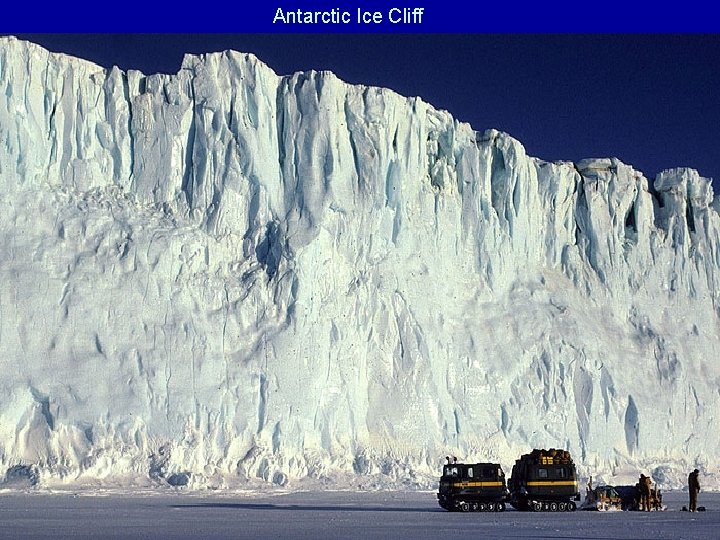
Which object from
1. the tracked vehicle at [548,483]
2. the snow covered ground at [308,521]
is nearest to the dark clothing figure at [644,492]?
the snow covered ground at [308,521]

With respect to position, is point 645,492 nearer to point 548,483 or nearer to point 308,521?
point 548,483

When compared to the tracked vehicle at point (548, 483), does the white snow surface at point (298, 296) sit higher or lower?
higher

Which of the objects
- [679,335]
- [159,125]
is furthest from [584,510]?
[679,335]

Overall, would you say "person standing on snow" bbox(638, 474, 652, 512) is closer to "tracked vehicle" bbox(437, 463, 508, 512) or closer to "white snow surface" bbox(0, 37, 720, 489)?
"tracked vehicle" bbox(437, 463, 508, 512)

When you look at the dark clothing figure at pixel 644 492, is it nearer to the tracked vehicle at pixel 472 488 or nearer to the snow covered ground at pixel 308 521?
the snow covered ground at pixel 308 521

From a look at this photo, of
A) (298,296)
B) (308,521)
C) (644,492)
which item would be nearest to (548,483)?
(644,492)

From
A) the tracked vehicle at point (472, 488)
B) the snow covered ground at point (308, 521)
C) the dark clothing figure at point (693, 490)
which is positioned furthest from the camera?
the tracked vehicle at point (472, 488)

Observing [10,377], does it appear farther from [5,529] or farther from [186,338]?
[5,529]
